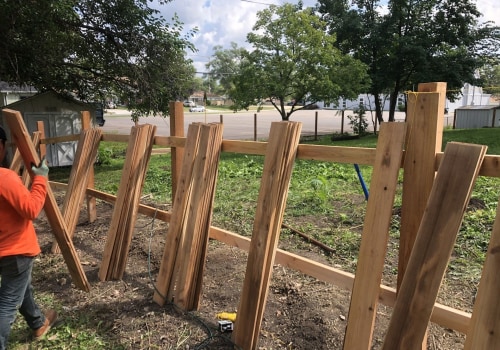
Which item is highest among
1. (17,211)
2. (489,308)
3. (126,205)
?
(17,211)

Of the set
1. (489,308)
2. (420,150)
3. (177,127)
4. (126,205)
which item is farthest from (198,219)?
(489,308)

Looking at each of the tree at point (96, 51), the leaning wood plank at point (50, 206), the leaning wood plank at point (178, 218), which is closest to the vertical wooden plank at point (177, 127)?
the leaning wood plank at point (178, 218)

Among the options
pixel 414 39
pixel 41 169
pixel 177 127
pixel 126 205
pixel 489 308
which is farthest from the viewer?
pixel 414 39

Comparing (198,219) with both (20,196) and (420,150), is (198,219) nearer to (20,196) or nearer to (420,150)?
(20,196)

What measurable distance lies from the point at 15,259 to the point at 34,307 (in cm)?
63

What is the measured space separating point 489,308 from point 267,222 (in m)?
1.47

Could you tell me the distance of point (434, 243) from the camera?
196 cm

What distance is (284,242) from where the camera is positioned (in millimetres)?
5094

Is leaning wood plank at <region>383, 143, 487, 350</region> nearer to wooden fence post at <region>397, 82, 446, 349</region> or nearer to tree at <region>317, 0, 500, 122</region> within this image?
wooden fence post at <region>397, 82, 446, 349</region>

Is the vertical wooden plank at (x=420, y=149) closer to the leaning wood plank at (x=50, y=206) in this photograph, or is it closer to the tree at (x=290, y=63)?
the leaning wood plank at (x=50, y=206)

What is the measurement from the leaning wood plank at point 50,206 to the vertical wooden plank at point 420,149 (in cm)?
276

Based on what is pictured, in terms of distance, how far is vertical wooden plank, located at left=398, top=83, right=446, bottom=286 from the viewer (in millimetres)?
2195

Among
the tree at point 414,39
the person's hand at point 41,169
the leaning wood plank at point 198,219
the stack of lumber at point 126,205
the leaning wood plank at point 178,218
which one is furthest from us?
the tree at point 414,39

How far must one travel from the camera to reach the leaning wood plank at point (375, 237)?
224 cm
